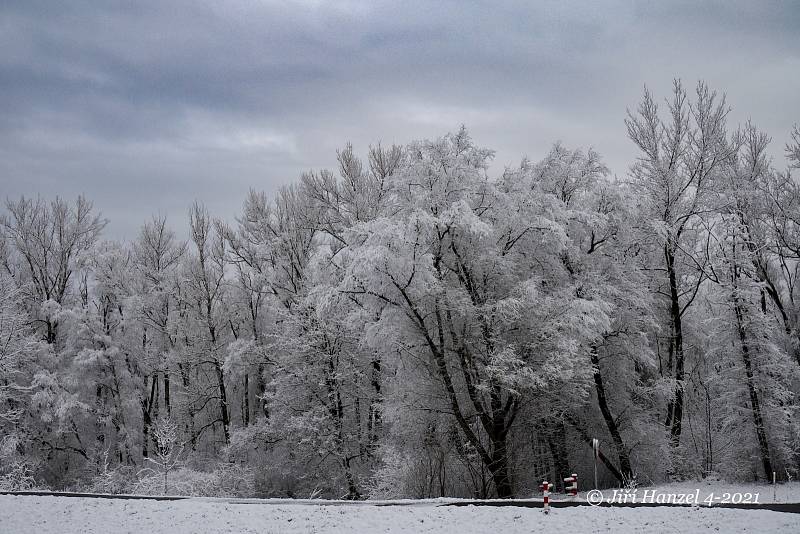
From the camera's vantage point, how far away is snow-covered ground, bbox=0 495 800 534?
1250cm

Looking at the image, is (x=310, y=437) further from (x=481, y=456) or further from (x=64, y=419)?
(x=64, y=419)

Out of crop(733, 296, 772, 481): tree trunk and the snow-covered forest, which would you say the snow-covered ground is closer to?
the snow-covered forest

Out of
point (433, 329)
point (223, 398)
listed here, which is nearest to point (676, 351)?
point (433, 329)

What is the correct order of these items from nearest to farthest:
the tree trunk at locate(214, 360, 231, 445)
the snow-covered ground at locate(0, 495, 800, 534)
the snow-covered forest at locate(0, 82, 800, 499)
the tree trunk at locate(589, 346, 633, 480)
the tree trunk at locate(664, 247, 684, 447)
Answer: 1. the snow-covered ground at locate(0, 495, 800, 534)
2. the snow-covered forest at locate(0, 82, 800, 499)
3. the tree trunk at locate(589, 346, 633, 480)
4. the tree trunk at locate(664, 247, 684, 447)
5. the tree trunk at locate(214, 360, 231, 445)

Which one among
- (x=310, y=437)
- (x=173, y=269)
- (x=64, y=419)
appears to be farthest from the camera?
(x=173, y=269)

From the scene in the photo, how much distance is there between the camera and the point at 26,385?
30.9 metres

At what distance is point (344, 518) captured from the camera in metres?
14.5

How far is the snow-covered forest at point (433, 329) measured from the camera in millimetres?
21766

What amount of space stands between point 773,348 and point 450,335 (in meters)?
11.6

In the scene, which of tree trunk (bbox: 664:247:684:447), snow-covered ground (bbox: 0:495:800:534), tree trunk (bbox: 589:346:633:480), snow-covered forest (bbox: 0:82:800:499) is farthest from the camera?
tree trunk (bbox: 664:247:684:447)

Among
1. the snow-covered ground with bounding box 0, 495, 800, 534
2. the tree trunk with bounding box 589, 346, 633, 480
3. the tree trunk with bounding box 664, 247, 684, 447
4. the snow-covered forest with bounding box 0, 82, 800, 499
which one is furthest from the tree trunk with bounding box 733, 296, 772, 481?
the snow-covered ground with bounding box 0, 495, 800, 534

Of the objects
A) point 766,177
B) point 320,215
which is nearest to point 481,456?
point 320,215

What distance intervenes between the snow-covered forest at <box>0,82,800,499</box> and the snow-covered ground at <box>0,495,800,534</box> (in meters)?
6.44

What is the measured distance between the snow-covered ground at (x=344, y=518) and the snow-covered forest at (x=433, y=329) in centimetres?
644
